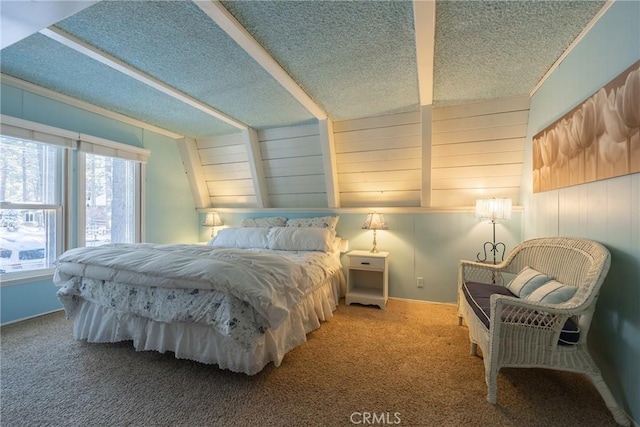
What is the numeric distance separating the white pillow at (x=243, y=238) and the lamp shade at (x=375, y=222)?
1335mm

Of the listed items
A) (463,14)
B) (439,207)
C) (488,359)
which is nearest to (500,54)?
(463,14)

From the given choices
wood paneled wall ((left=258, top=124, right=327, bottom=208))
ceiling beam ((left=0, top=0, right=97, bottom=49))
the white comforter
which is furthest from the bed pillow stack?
ceiling beam ((left=0, top=0, right=97, bottom=49))

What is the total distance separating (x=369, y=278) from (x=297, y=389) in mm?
2030

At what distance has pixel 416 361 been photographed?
6.33ft

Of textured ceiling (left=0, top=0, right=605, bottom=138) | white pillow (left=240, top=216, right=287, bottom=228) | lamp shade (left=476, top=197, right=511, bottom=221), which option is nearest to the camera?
textured ceiling (left=0, top=0, right=605, bottom=138)

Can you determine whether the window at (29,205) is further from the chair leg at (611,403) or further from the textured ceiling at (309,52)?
the chair leg at (611,403)

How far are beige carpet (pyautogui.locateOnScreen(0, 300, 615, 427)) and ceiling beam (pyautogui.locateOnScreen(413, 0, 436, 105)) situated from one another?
2.20 metres

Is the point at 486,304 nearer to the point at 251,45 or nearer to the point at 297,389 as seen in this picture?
the point at 297,389

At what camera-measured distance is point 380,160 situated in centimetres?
327

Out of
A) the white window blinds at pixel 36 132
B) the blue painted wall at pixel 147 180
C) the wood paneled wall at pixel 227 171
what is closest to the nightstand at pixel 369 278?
the wood paneled wall at pixel 227 171

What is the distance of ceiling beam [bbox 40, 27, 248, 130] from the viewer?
5.81ft

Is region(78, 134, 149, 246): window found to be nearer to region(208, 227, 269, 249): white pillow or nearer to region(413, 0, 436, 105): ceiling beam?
region(208, 227, 269, 249): white pillow

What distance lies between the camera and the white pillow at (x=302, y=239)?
3143mm

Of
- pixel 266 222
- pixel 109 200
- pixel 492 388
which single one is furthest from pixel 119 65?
pixel 492 388
